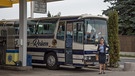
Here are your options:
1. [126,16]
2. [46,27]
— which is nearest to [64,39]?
[46,27]

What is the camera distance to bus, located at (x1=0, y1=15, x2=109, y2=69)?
20.5 metres

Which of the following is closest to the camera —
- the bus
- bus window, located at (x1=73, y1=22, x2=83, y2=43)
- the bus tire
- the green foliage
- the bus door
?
the bus

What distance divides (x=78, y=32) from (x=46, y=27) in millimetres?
2965

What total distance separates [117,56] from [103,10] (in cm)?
2454

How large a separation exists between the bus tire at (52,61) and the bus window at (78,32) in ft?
6.96

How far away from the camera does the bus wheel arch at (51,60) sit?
22.2 m

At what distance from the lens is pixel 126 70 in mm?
22266

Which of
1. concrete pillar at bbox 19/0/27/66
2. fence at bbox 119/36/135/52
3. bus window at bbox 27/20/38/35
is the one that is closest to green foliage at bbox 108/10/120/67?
bus window at bbox 27/20/38/35

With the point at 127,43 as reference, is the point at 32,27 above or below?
above

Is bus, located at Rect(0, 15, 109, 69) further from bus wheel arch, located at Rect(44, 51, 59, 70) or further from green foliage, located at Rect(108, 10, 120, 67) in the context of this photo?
green foliage, located at Rect(108, 10, 120, 67)

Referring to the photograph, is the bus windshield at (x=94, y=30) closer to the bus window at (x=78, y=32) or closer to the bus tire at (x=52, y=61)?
the bus window at (x=78, y=32)

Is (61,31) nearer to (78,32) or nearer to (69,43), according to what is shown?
(69,43)

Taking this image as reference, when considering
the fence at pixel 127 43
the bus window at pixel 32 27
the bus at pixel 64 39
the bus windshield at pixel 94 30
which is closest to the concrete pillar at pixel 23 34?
the bus at pixel 64 39

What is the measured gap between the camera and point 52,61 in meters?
22.5
